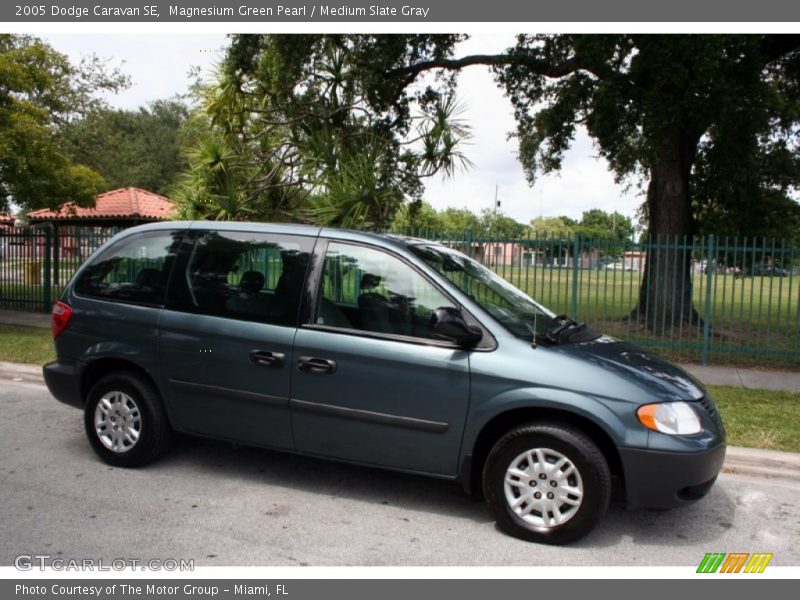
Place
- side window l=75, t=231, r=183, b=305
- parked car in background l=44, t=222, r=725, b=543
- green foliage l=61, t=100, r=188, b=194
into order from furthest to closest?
green foliage l=61, t=100, r=188, b=194, side window l=75, t=231, r=183, b=305, parked car in background l=44, t=222, r=725, b=543

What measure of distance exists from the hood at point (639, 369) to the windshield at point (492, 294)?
31 cm

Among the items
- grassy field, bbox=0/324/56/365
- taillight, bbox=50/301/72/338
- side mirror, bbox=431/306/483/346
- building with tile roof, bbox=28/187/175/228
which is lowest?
grassy field, bbox=0/324/56/365

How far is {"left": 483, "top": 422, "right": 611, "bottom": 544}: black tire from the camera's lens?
3.70 metres

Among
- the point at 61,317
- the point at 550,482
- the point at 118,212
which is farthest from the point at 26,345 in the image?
the point at 118,212

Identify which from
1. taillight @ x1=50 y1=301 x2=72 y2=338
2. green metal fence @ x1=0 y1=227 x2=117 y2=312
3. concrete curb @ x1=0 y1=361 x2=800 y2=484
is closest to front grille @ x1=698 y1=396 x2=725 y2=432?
concrete curb @ x1=0 y1=361 x2=800 y2=484

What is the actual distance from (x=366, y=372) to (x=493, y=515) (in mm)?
1161

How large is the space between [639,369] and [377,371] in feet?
5.22

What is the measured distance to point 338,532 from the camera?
3939mm

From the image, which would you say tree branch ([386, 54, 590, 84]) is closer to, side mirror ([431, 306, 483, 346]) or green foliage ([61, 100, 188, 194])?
side mirror ([431, 306, 483, 346])

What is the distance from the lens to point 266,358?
4.38 meters

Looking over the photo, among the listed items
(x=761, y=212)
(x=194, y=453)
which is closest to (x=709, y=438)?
(x=194, y=453)

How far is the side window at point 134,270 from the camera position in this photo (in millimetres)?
4926

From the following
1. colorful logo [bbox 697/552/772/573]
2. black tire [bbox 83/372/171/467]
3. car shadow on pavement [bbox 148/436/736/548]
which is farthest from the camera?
black tire [bbox 83/372/171/467]

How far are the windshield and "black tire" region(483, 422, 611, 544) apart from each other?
2.09ft
